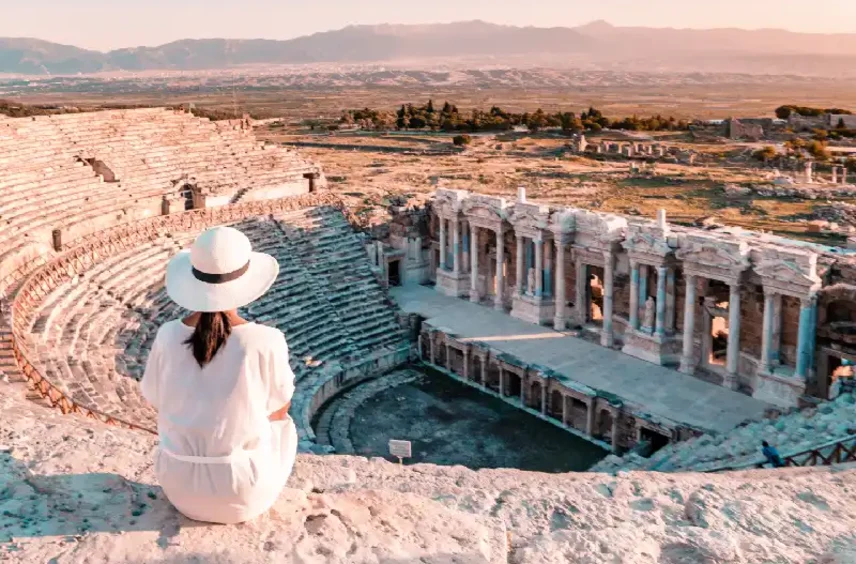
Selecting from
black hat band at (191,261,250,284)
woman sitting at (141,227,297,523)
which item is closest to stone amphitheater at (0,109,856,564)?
woman sitting at (141,227,297,523)

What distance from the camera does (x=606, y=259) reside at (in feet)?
85.8

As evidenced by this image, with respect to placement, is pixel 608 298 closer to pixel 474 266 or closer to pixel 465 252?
pixel 474 266

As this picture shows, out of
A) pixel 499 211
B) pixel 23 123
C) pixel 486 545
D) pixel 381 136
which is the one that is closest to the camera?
pixel 486 545

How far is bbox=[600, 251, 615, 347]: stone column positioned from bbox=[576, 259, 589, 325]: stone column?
3.84 ft

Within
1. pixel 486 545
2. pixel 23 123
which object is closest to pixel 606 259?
pixel 486 545

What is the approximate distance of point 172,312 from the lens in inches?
958

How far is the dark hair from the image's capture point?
19.6ft

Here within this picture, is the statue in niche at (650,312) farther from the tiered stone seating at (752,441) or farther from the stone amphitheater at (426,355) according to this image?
the tiered stone seating at (752,441)

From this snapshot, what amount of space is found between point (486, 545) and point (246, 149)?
33848 millimetres

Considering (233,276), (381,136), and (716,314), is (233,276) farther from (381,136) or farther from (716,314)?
(381,136)

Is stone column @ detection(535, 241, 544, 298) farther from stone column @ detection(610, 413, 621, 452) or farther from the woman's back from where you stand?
the woman's back

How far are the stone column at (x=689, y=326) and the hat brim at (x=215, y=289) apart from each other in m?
19.4

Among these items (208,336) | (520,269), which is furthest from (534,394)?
(208,336)

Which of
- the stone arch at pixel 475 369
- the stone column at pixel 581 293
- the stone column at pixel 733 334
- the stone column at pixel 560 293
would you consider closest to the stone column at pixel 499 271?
the stone column at pixel 560 293
